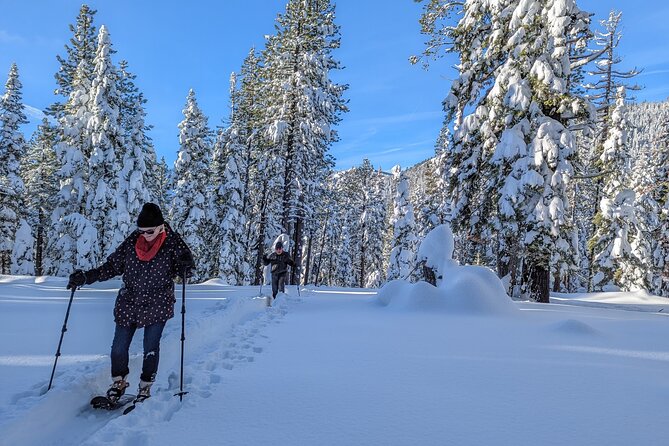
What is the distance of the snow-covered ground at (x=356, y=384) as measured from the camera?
10.0 feet

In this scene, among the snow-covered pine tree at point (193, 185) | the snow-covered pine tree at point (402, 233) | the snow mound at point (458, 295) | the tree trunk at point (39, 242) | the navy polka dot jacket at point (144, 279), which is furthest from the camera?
the snow-covered pine tree at point (402, 233)

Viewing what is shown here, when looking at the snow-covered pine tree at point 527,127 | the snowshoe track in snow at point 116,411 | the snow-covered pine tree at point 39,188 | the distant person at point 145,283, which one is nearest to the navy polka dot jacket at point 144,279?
the distant person at point 145,283

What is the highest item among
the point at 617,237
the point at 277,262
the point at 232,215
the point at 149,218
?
the point at 232,215

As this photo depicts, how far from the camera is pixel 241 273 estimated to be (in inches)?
1129

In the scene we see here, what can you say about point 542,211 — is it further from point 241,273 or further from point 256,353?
point 241,273

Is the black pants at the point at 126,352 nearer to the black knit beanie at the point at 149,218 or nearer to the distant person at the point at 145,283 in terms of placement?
the distant person at the point at 145,283

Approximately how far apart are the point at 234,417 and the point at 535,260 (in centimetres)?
1132

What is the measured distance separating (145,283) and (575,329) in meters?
7.07

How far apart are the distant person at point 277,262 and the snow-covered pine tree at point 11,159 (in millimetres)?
22303

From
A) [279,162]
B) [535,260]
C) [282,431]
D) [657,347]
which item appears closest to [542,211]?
[535,260]

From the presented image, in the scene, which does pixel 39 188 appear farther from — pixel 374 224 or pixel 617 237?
pixel 617 237

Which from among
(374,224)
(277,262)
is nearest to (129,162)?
(277,262)

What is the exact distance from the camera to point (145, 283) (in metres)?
4.06

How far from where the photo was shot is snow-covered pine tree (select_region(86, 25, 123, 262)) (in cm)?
2120
